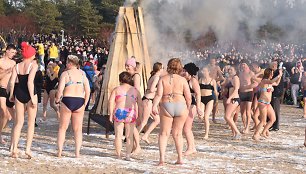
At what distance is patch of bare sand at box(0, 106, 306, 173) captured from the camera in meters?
7.68

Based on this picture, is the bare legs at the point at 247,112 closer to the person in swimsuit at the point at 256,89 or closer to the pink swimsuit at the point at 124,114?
the person in swimsuit at the point at 256,89

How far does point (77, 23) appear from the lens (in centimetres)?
4900

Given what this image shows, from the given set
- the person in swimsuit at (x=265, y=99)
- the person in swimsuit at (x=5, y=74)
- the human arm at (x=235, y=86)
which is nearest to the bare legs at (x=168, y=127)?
the person in swimsuit at (x=5, y=74)

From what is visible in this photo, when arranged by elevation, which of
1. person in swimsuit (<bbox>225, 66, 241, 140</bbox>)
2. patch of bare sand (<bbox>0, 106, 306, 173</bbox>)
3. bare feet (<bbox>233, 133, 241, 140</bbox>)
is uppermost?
person in swimsuit (<bbox>225, 66, 241, 140</bbox>)

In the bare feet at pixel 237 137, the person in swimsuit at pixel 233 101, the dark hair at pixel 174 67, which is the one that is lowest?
the bare feet at pixel 237 137

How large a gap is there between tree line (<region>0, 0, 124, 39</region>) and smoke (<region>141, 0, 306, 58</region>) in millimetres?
26564

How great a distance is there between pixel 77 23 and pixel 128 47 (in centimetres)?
3841

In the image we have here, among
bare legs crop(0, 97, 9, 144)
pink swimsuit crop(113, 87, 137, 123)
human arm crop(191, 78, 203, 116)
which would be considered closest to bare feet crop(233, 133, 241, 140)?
human arm crop(191, 78, 203, 116)

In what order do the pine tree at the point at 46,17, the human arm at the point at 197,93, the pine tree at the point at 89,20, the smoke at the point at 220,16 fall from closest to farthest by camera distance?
the human arm at the point at 197,93 < the smoke at the point at 220,16 < the pine tree at the point at 89,20 < the pine tree at the point at 46,17

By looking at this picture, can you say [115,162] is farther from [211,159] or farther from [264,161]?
[264,161]

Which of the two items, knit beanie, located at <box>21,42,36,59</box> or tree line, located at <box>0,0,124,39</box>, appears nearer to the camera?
knit beanie, located at <box>21,42,36,59</box>

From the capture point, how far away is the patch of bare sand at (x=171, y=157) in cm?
768

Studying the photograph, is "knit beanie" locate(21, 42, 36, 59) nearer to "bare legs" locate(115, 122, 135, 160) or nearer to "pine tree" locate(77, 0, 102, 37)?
"bare legs" locate(115, 122, 135, 160)

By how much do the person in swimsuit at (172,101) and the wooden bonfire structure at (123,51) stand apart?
3.46 metres
